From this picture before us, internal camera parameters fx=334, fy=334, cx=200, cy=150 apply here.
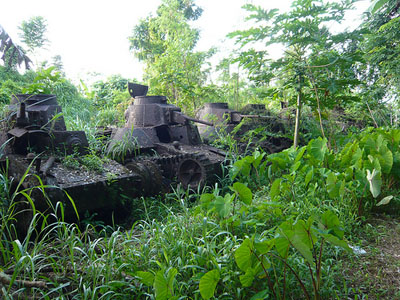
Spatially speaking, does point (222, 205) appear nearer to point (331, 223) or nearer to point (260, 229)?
point (260, 229)

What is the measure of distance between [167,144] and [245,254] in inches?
182

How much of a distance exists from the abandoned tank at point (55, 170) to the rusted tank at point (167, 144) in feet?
1.91

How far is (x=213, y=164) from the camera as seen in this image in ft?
18.3

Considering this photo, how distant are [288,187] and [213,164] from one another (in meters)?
2.21

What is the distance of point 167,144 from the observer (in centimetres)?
635

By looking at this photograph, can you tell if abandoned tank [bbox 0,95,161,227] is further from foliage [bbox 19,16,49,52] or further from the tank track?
foliage [bbox 19,16,49,52]

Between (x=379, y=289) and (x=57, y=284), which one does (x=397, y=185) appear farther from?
(x=57, y=284)

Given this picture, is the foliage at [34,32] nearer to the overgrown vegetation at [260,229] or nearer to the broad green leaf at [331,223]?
the overgrown vegetation at [260,229]

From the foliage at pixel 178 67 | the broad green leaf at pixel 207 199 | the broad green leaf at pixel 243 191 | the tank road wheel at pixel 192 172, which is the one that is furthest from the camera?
the foliage at pixel 178 67

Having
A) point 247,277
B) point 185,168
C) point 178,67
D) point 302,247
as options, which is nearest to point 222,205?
point 247,277

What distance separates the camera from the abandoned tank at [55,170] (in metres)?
3.88

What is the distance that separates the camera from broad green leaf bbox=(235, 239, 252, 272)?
1842 mm

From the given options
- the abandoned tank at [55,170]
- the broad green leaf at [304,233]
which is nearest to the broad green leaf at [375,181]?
the broad green leaf at [304,233]

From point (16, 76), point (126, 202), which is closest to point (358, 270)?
point (126, 202)
